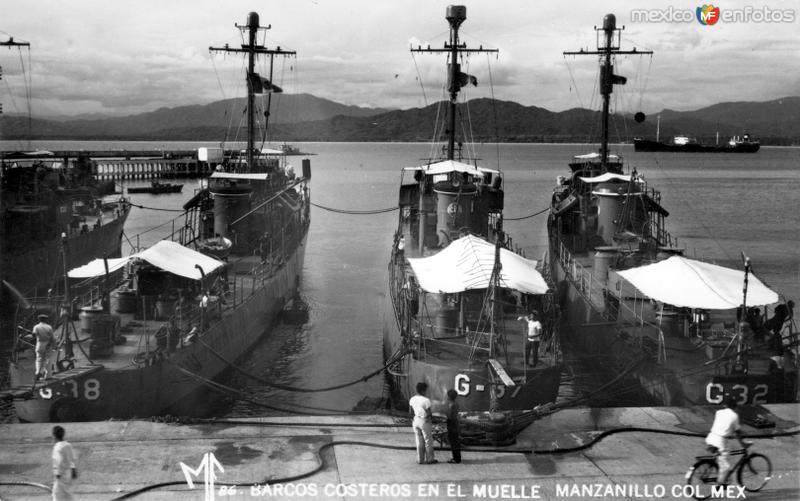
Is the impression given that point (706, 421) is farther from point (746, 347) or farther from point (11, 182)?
point (11, 182)

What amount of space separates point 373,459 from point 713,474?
5.52 meters

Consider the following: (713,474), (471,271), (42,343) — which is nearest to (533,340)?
(471,271)

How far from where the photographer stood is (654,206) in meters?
39.5

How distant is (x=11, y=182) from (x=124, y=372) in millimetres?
34807

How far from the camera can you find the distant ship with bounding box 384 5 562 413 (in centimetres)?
1848

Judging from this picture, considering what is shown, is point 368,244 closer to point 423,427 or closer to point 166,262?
point 166,262

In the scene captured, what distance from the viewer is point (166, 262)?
75.9 feet

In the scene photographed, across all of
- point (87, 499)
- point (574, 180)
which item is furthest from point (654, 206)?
point (87, 499)

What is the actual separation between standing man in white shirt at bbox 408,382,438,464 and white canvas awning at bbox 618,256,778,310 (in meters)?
9.71

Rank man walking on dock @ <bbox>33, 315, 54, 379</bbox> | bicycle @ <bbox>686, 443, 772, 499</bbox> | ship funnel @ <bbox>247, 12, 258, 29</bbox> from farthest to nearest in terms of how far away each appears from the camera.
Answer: ship funnel @ <bbox>247, 12, 258, 29</bbox>, man walking on dock @ <bbox>33, 315, 54, 379</bbox>, bicycle @ <bbox>686, 443, 772, 499</bbox>

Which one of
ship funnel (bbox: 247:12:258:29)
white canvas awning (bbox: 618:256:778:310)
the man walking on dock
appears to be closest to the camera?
the man walking on dock

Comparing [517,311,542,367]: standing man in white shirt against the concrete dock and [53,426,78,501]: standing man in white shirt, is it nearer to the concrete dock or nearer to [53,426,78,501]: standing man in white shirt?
the concrete dock

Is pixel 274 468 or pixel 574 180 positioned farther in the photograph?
pixel 574 180

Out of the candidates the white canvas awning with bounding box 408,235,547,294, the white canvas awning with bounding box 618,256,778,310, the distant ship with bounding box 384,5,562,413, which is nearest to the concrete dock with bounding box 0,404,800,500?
the distant ship with bounding box 384,5,562,413
